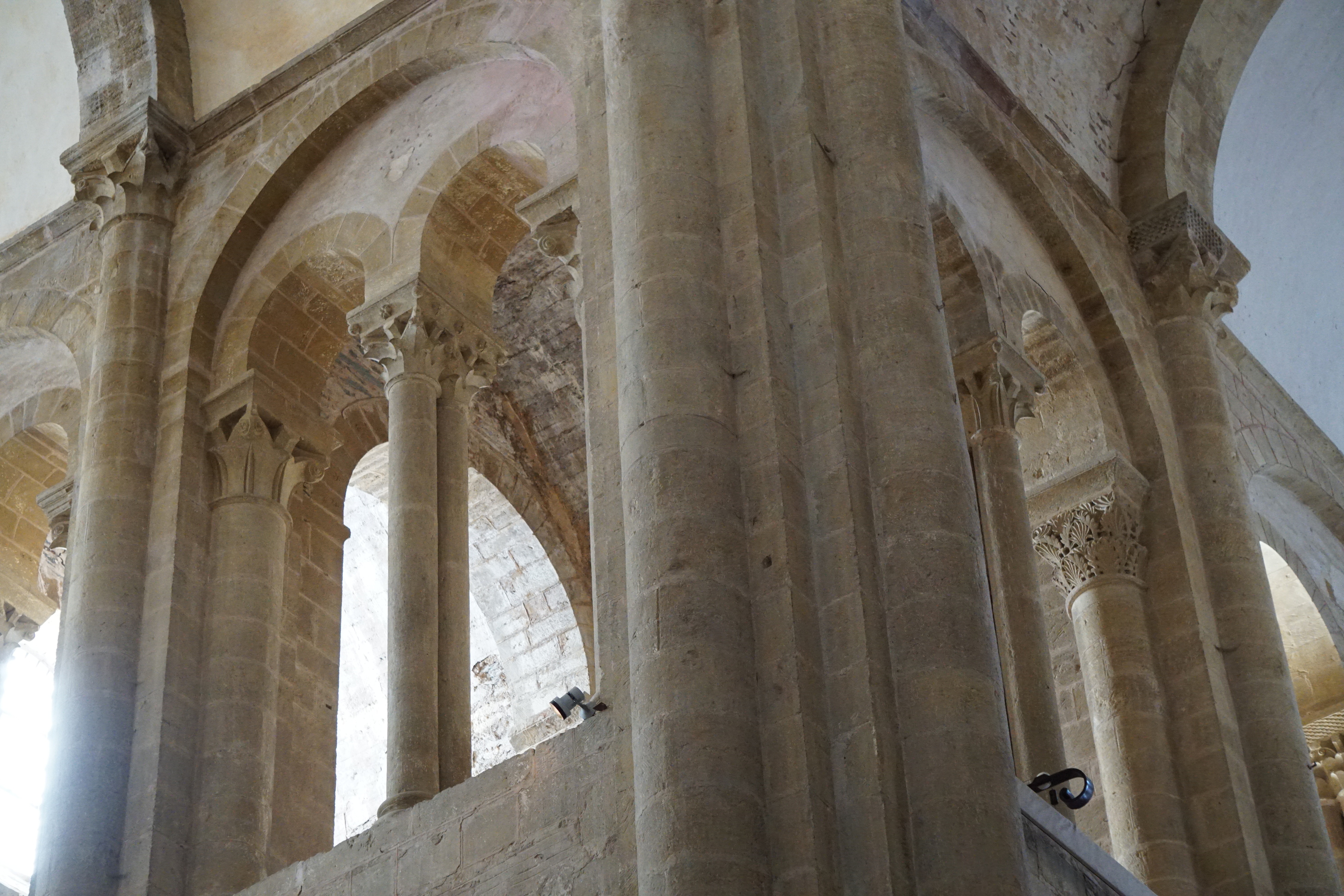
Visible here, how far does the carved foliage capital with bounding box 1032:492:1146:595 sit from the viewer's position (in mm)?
11766

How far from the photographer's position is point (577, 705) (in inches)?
331

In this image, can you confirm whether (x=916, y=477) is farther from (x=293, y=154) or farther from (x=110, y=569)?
(x=293, y=154)

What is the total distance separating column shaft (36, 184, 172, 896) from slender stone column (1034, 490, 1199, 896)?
16.2ft

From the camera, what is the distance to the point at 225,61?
12.9m

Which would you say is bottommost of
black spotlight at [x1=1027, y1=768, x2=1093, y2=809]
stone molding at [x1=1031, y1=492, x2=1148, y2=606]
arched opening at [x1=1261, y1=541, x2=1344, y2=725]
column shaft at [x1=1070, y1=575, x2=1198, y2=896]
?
black spotlight at [x1=1027, y1=768, x2=1093, y2=809]

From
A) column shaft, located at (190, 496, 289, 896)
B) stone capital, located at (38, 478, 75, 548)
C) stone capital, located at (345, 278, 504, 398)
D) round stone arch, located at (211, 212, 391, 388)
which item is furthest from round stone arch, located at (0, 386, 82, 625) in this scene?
stone capital, located at (345, 278, 504, 398)

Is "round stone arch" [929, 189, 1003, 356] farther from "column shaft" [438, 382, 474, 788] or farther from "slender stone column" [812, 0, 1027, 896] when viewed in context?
"column shaft" [438, 382, 474, 788]

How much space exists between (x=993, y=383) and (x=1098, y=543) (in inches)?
45.6

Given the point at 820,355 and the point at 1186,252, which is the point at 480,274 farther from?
the point at 1186,252

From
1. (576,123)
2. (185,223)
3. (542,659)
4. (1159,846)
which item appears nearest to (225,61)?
(185,223)

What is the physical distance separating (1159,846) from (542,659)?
231 inches

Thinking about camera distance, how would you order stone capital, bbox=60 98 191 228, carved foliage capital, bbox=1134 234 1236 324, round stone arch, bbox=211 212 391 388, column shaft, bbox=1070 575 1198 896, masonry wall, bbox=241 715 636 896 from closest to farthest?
masonry wall, bbox=241 715 636 896
column shaft, bbox=1070 575 1198 896
round stone arch, bbox=211 212 391 388
stone capital, bbox=60 98 191 228
carved foliage capital, bbox=1134 234 1236 324

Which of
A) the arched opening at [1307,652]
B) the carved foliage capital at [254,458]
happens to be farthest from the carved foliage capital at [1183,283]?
the carved foliage capital at [254,458]

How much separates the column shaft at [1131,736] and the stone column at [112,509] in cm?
494
